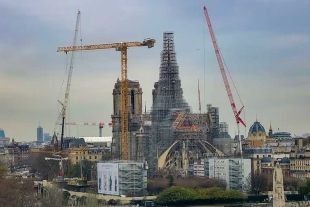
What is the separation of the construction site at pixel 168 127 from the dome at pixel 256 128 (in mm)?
27046

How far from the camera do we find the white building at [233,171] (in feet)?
316

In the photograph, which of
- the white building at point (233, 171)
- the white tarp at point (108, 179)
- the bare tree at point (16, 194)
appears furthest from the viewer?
the white building at point (233, 171)

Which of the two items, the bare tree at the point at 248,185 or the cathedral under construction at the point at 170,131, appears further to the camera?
the cathedral under construction at the point at 170,131

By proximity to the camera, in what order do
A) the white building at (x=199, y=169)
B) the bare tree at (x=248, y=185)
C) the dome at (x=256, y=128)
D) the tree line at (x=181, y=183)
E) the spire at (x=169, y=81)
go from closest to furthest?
1. the tree line at (x=181, y=183)
2. the bare tree at (x=248, y=185)
3. the white building at (x=199, y=169)
4. the spire at (x=169, y=81)
5. the dome at (x=256, y=128)

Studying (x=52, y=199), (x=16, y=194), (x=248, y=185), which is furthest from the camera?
(x=248, y=185)

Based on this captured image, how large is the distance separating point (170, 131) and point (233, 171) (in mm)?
17680

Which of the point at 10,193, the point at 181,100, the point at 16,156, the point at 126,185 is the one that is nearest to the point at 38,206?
the point at 10,193

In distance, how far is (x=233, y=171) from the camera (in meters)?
97.2

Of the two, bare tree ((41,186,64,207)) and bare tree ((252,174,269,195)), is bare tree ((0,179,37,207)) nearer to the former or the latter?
bare tree ((41,186,64,207))

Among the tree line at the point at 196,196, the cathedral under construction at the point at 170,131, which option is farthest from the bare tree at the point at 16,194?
the cathedral under construction at the point at 170,131

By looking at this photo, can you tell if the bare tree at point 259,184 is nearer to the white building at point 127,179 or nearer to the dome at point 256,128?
the white building at point 127,179

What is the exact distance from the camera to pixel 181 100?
120 meters

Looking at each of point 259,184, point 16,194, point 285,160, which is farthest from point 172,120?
point 16,194

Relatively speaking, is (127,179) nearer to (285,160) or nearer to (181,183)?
(181,183)
